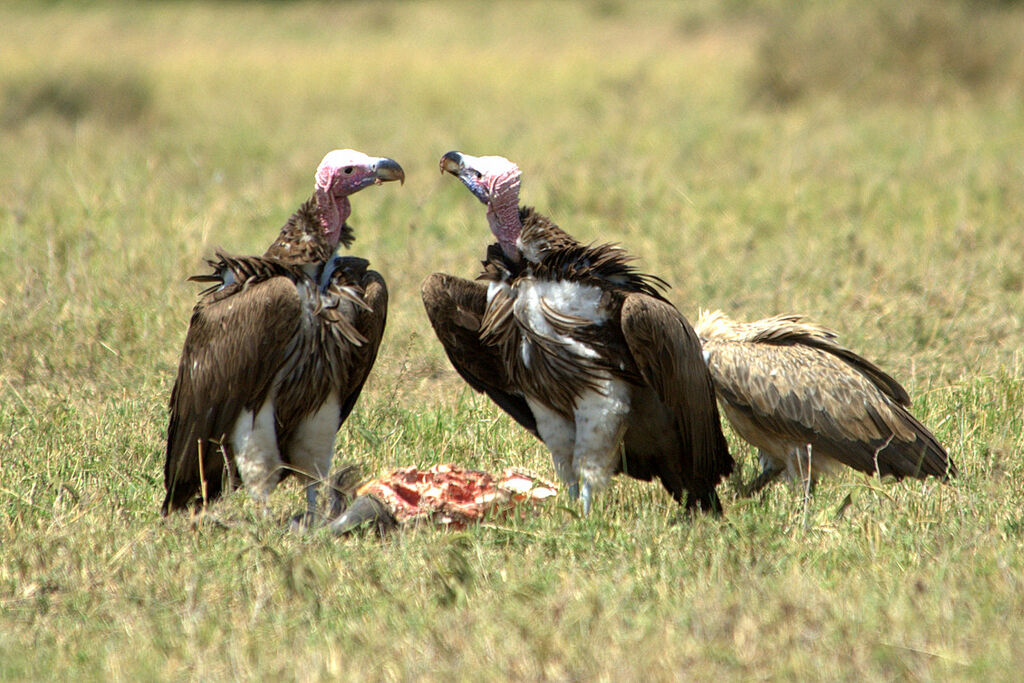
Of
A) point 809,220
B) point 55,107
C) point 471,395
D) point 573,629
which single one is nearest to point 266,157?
point 55,107

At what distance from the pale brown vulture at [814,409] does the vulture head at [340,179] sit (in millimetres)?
1423

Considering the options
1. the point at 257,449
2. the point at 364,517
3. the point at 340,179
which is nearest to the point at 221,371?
the point at 257,449

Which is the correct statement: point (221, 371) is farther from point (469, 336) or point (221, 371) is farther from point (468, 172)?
point (468, 172)

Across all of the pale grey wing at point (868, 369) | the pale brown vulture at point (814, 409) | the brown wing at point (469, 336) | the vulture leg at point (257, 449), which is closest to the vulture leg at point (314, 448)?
the vulture leg at point (257, 449)

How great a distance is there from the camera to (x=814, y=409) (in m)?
4.70

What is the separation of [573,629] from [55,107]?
10594mm

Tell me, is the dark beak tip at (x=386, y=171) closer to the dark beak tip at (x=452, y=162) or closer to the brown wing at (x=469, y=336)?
the dark beak tip at (x=452, y=162)

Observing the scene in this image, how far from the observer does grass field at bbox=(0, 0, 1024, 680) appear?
3096mm

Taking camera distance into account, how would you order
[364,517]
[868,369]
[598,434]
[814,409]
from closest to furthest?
[364,517]
[598,434]
[814,409]
[868,369]

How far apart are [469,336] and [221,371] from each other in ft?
2.91

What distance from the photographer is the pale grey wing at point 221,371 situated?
3945 mm

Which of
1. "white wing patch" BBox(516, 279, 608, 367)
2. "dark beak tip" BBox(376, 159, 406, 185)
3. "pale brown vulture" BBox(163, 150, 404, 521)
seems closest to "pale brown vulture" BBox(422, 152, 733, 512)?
"white wing patch" BBox(516, 279, 608, 367)

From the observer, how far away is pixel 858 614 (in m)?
3.09

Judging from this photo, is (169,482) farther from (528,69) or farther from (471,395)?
(528,69)
